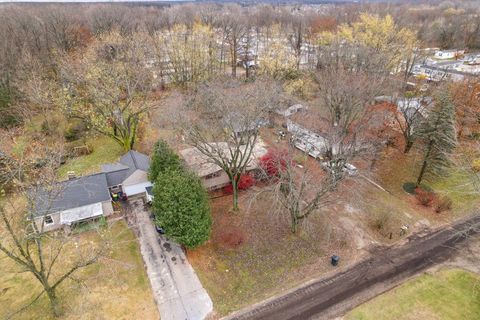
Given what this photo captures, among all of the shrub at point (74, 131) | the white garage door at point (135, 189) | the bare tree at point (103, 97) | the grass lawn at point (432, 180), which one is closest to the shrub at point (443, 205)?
the grass lawn at point (432, 180)

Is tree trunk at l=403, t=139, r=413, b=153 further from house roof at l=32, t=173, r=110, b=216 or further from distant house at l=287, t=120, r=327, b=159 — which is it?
house roof at l=32, t=173, r=110, b=216

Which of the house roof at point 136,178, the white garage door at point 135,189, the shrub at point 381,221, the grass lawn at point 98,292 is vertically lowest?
the grass lawn at point 98,292

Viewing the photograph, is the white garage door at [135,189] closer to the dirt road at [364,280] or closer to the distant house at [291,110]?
the dirt road at [364,280]

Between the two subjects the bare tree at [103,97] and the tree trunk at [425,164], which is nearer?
the tree trunk at [425,164]

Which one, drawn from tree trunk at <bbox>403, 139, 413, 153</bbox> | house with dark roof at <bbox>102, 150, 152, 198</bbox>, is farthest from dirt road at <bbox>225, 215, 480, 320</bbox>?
house with dark roof at <bbox>102, 150, 152, 198</bbox>

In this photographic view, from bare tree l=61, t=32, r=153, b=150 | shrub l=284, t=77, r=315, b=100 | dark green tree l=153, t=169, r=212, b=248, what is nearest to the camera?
dark green tree l=153, t=169, r=212, b=248

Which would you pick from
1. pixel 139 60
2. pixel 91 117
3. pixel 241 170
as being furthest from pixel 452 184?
pixel 139 60
